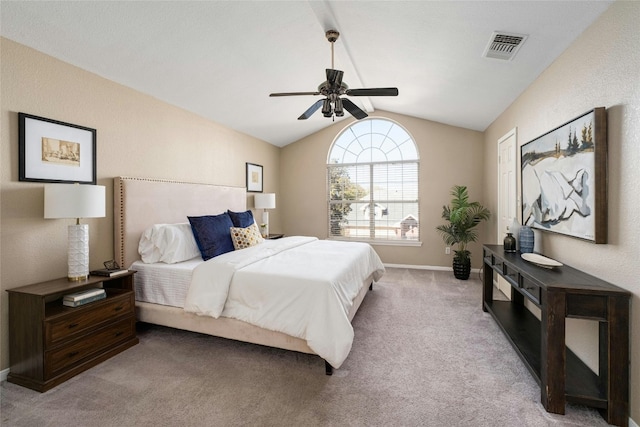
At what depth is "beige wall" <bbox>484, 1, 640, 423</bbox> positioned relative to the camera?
1.67 meters

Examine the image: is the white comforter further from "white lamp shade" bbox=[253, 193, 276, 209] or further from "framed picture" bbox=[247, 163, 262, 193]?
"framed picture" bbox=[247, 163, 262, 193]

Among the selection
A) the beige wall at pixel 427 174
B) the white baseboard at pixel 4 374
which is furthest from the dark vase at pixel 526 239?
the white baseboard at pixel 4 374

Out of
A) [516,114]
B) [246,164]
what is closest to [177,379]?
[246,164]

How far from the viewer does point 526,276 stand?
214 cm

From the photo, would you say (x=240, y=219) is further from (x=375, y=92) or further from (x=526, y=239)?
(x=526, y=239)

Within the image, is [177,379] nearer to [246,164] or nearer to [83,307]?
[83,307]

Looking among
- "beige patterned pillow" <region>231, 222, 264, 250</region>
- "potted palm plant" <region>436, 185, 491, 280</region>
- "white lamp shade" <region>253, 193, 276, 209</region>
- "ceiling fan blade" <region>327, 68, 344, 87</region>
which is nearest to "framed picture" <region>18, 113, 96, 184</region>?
"beige patterned pillow" <region>231, 222, 264, 250</region>

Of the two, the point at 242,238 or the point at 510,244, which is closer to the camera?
the point at 510,244

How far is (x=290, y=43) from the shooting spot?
3.09 metres

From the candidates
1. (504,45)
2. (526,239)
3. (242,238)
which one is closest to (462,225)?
(526,239)

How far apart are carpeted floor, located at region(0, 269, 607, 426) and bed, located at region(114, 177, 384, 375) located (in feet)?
0.58

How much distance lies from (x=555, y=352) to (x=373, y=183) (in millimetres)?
4466

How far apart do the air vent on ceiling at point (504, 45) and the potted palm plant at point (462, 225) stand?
2.53 m

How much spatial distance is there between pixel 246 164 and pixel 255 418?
427 cm
